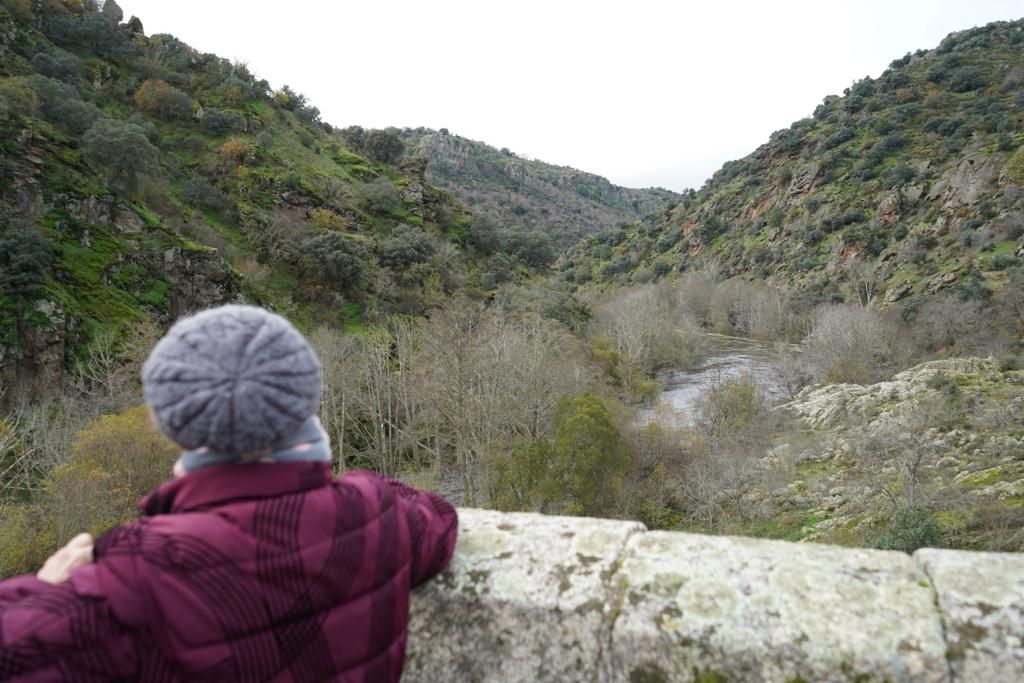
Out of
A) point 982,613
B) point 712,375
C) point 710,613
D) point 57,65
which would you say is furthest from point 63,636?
point 57,65

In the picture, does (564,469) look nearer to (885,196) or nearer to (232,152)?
(232,152)

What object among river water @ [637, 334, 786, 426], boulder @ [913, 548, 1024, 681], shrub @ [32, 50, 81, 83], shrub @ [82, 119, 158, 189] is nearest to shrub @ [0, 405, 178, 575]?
boulder @ [913, 548, 1024, 681]

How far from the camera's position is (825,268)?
5238 centimetres

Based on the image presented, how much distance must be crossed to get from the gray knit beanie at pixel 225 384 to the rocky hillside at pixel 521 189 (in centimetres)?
8793

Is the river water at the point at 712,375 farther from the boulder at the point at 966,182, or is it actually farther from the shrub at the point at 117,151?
the shrub at the point at 117,151

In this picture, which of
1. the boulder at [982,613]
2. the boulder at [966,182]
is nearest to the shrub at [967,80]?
the boulder at [966,182]

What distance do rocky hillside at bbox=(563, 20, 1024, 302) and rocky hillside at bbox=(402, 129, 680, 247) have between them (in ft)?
60.3

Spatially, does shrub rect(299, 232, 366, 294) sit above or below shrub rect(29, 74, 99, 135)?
below

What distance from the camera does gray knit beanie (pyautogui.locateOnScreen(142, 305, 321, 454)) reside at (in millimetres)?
1038

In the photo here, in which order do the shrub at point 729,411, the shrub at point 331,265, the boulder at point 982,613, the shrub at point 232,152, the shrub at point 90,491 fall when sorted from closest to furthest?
1. the boulder at point 982,613
2. the shrub at point 90,491
3. the shrub at point 729,411
4. the shrub at point 331,265
5. the shrub at point 232,152

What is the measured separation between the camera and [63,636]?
0.91 meters

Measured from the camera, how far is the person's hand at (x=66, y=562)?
3.40 feet

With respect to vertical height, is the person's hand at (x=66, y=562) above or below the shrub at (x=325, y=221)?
below

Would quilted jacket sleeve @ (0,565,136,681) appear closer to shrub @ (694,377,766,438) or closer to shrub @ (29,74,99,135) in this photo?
shrub @ (694,377,766,438)
